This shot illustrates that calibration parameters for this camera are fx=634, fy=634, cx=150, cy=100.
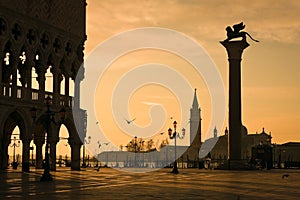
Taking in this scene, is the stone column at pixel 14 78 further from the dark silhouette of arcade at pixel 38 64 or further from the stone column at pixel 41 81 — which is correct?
the stone column at pixel 41 81

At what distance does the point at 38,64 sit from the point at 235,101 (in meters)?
22.3

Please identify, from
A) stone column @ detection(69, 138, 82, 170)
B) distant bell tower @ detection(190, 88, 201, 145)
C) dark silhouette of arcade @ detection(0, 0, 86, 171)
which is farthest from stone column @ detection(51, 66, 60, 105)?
distant bell tower @ detection(190, 88, 201, 145)

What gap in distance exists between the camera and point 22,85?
47688 mm

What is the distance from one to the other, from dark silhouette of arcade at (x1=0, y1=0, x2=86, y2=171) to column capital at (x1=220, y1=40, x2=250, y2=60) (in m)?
16.3

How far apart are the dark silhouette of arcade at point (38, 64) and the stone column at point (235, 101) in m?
16.5

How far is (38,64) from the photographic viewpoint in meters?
49.8

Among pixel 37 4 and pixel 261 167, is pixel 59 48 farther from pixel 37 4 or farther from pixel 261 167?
pixel 261 167

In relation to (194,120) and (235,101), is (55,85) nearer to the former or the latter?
(235,101)

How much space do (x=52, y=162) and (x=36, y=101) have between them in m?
7.16

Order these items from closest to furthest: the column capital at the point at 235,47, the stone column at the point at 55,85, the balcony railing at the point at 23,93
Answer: the balcony railing at the point at 23,93 < the stone column at the point at 55,85 < the column capital at the point at 235,47

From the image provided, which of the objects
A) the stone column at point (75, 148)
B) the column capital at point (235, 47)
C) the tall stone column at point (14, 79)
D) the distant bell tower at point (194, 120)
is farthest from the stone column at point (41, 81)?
the distant bell tower at point (194, 120)

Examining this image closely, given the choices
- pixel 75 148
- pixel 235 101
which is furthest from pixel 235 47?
pixel 75 148

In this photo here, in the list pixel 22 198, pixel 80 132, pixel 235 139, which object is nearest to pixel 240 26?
pixel 235 139

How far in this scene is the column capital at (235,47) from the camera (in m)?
63.5
